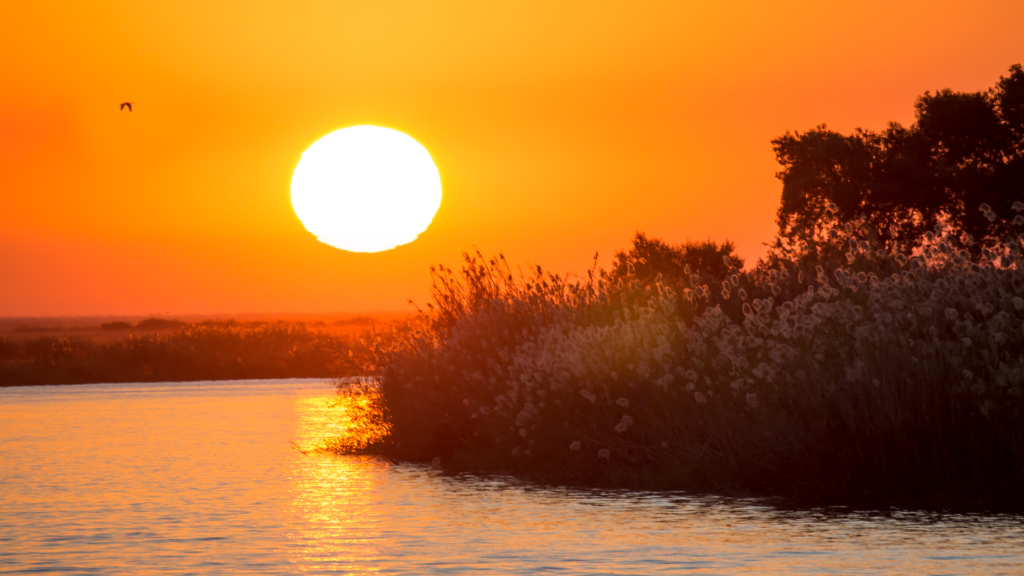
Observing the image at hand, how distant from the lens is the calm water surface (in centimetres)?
1325

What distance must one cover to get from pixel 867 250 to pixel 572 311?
7089 mm

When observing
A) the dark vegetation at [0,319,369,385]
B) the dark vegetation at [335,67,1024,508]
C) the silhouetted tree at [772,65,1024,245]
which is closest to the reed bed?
the dark vegetation at [335,67,1024,508]

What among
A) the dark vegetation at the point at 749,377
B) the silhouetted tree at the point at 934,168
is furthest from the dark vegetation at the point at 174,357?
Answer: the dark vegetation at the point at 749,377

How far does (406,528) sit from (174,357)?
76986 mm

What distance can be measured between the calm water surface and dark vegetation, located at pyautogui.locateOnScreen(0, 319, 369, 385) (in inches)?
2457

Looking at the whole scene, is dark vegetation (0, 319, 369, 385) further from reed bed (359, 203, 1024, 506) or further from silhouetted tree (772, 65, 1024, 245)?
reed bed (359, 203, 1024, 506)

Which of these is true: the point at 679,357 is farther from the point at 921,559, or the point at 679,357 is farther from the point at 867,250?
the point at 921,559

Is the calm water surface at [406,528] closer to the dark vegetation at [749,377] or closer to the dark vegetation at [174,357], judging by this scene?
the dark vegetation at [749,377]

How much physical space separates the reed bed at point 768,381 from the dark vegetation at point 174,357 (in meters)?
61.6

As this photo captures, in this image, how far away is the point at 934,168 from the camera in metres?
51.0

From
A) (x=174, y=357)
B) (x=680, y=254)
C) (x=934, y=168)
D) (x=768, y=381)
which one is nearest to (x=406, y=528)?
(x=768, y=381)

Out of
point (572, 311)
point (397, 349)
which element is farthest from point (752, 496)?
point (397, 349)

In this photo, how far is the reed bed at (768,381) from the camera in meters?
16.7

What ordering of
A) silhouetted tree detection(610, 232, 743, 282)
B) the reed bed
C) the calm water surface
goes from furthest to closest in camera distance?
silhouetted tree detection(610, 232, 743, 282) < the reed bed < the calm water surface
